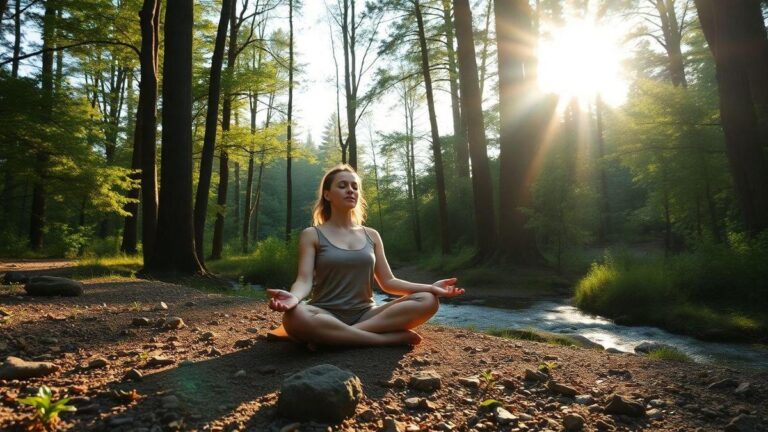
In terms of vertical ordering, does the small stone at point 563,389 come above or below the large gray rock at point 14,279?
below

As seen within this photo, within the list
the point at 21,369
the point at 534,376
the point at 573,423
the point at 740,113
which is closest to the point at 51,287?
the point at 21,369

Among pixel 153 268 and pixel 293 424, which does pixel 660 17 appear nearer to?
pixel 153 268

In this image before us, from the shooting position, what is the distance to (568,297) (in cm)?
1084

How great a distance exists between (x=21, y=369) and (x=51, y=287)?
362 cm

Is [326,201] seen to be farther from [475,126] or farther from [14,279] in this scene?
[475,126]

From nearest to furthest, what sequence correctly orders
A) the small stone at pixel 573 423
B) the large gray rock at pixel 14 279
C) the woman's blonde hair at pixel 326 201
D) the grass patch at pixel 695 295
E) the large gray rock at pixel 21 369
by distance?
the small stone at pixel 573 423 → the large gray rock at pixel 21 369 → the woman's blonde hair at pixel 326 201 → the large gray rock at pixel 14 279 → the grass patch at pixel 695 295

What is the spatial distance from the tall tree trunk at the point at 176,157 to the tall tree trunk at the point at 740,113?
10516mm

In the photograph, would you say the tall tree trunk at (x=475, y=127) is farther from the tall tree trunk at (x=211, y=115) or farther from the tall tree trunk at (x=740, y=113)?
the tall tree trunk at (x=211, y=115)

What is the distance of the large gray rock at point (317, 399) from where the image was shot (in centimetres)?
205

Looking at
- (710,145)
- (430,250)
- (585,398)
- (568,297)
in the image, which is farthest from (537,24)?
(585,398)

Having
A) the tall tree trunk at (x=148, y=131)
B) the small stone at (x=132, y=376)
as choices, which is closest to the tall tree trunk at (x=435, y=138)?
the tall tree trunk at (x=148, y=131)

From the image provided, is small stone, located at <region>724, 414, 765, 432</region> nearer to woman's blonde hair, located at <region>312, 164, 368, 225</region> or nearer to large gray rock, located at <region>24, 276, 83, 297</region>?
woman's blonde hair, located at <region>312, 164, 368, 225</region>

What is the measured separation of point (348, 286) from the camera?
3.53 metres

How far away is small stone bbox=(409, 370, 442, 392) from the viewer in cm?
261
